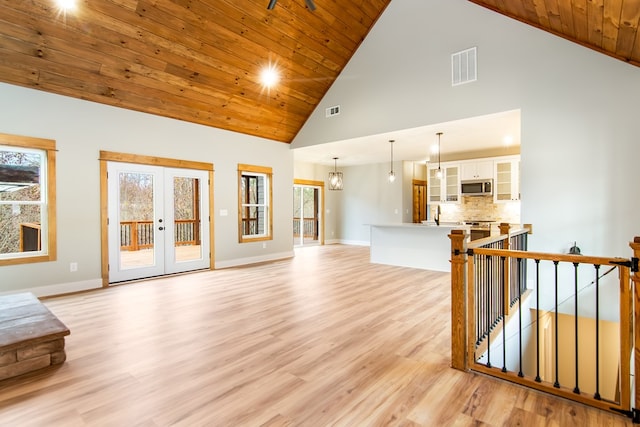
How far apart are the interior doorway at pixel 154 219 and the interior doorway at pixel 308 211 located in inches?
165

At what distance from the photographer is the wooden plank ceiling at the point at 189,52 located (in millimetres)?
4059

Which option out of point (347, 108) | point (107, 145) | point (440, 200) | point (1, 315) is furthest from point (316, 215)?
point (1, 315)

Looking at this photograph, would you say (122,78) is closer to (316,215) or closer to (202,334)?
(202,334)

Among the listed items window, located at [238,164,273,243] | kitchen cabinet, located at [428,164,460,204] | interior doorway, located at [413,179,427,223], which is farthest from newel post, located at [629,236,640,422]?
interior doorway, located at [413,179,427,223]

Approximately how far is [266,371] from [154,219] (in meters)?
4.25

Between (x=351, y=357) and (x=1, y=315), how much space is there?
3.11 m

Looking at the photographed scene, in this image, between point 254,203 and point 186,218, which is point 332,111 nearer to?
point 254,203

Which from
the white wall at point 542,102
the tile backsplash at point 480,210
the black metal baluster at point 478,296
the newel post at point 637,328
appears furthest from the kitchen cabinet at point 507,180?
the newel post at point 637,328

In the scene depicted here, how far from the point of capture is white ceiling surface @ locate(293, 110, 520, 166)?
18.6ft

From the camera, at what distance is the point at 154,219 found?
5812 mm

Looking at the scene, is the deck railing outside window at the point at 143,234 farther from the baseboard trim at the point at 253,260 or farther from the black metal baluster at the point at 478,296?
the black metal baluster at the point at 478,296

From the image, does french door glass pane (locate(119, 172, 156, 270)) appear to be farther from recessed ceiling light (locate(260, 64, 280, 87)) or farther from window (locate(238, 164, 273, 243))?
recessed ceiling light (locate(260, 64, 280, 87))

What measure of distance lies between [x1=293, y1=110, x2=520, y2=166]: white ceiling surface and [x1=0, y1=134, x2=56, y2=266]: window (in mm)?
4898

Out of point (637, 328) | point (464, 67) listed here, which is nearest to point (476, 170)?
point (464, 67)
